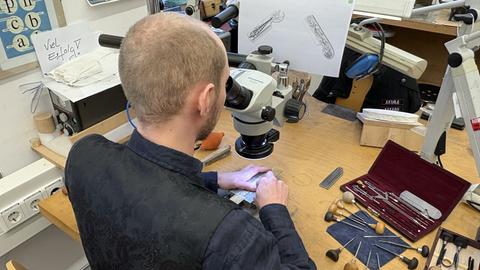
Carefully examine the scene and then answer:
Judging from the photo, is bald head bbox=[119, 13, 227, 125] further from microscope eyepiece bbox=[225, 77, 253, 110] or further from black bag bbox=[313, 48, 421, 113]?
black bag bbox=[313, 48, 421, 113]

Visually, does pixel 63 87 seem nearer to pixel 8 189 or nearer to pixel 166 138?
pixel 8 189

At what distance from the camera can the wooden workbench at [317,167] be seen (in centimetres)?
96

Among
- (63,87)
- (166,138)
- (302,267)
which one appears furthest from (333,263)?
(63,87)

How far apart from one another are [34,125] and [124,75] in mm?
762

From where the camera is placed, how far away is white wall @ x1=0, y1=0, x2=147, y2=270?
1.18 metres

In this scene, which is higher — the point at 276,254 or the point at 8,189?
the point at 276,254

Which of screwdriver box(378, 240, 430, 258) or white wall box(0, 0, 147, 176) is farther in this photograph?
white wall box(0, 0, 147, 176)

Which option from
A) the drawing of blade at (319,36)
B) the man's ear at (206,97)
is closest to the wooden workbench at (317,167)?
the drawing of blade at (319,36)

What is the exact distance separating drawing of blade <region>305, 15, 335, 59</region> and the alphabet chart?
0.82m

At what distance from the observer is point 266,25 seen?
110cm

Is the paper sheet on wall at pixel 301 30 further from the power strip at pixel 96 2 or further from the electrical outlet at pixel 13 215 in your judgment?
the electrical outlet at pixel 13 215

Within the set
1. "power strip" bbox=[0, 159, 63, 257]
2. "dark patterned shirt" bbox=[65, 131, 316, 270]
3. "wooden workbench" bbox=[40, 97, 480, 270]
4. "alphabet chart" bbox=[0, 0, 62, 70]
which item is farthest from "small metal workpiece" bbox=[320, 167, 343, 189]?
"alphabet chart" bbox=[0, 0, 62, 70]

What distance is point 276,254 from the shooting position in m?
0.68

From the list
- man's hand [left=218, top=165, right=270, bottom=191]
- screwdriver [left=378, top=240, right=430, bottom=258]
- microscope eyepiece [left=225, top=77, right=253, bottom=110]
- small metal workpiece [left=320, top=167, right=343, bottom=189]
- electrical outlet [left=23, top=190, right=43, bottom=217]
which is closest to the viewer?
microscope eyepiece [left=225, top=77, right=253, bottom=110]
